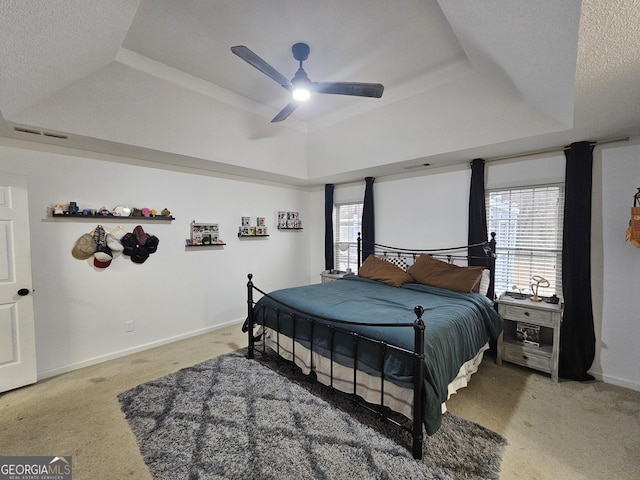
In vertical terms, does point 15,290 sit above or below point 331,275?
above

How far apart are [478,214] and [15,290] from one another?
4.84 m

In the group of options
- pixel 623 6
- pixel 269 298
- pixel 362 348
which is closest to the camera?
pixel 623 6

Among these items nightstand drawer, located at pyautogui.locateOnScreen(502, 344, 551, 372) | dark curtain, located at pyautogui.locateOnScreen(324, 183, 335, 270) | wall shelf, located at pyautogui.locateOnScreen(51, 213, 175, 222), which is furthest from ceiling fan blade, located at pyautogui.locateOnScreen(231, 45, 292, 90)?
nightstand drawer, located at pyautogui.locateOnScreen(502, 344, 551, 372)

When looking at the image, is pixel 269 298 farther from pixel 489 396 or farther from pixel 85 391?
pixel 489 396

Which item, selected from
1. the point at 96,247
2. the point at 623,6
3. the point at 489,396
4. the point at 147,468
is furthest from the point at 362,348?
the point at 96,247

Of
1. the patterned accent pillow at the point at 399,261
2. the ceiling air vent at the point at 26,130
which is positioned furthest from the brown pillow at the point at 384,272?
the ceiling air vent at the point at 26,130

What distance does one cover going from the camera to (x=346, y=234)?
501 cm

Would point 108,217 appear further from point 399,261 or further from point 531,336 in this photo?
point 531,336

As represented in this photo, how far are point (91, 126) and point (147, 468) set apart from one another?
280 cm

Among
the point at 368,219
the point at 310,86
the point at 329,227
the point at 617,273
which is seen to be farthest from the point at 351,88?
the point at 617,273

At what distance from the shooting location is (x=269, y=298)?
2902mm

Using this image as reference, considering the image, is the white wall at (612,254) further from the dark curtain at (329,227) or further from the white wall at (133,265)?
the white wall at (133,265)

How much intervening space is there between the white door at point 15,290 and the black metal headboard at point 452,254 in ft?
12.8

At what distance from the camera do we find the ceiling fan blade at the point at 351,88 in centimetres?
223
